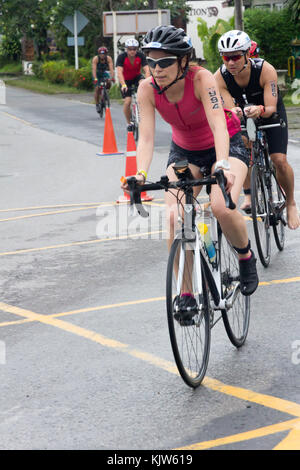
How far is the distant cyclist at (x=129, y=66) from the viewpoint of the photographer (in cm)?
1784

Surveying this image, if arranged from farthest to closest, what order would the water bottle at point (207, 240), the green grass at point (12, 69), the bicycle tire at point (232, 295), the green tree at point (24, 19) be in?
the green grass at point (12, 69)
the green tree at point (24, 19)
the bicycle tire at point (232, 295)
the water bottle at point (207, 240)

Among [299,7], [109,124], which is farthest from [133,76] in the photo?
[299,7]

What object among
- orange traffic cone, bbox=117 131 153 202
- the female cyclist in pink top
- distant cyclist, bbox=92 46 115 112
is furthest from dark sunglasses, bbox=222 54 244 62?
distant cyclist, bbox=92 46 115 112

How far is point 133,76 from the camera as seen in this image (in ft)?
60.9

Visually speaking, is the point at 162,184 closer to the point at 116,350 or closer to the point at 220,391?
the point at 220,391

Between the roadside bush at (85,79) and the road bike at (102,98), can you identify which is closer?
the road bike at (102,98)

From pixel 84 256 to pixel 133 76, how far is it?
411 inches

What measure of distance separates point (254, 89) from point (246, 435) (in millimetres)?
4559

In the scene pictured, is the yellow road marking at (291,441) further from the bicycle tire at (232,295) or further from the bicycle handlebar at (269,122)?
the bicycle handlebar at (269,122)

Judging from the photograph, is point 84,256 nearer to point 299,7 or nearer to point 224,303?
point 224,303

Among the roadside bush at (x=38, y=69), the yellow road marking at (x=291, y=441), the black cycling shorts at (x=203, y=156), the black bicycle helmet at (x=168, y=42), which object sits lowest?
the roadside bush at (x=38, y=69)

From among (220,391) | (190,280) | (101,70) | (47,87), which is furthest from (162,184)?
(47,87)

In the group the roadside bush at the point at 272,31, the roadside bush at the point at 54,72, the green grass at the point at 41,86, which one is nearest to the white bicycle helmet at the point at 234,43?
the roadside bush at the point at 272,31

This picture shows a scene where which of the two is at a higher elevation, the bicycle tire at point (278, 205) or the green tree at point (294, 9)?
the green tree at point (294, 9)
